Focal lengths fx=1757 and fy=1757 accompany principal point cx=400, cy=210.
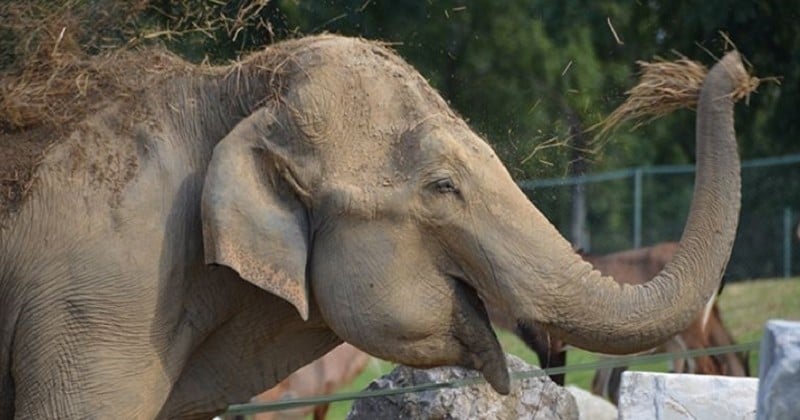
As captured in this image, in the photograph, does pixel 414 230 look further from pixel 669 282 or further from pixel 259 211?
pixel 669 282

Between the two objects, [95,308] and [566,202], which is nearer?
[95,308]

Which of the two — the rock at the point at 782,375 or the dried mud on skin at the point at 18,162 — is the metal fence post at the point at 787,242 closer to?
the dried mud on skin at the point at 18,162

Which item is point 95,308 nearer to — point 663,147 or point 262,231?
point 262,231

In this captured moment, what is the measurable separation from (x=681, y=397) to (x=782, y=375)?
3.49 metres

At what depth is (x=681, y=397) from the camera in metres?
7.15

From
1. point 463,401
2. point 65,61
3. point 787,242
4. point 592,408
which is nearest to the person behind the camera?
point 65,61

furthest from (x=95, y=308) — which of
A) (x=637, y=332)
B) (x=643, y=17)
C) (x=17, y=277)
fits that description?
(x=643, y=17)

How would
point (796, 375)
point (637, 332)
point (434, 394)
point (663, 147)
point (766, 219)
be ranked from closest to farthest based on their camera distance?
point (796, 375) → point (637, 332) → point (434, 394) → point (766, 219) → point (663, 147)

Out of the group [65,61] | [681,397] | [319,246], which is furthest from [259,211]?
[681,397]

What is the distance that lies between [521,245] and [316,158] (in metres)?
0.68

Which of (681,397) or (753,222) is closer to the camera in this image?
(681,397)

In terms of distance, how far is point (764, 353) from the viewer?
3859 millimetres

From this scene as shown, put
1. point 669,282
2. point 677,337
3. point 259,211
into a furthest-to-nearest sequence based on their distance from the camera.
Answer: point 677,337 → point 259,211 → point 669,282

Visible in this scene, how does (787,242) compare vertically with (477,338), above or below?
below
